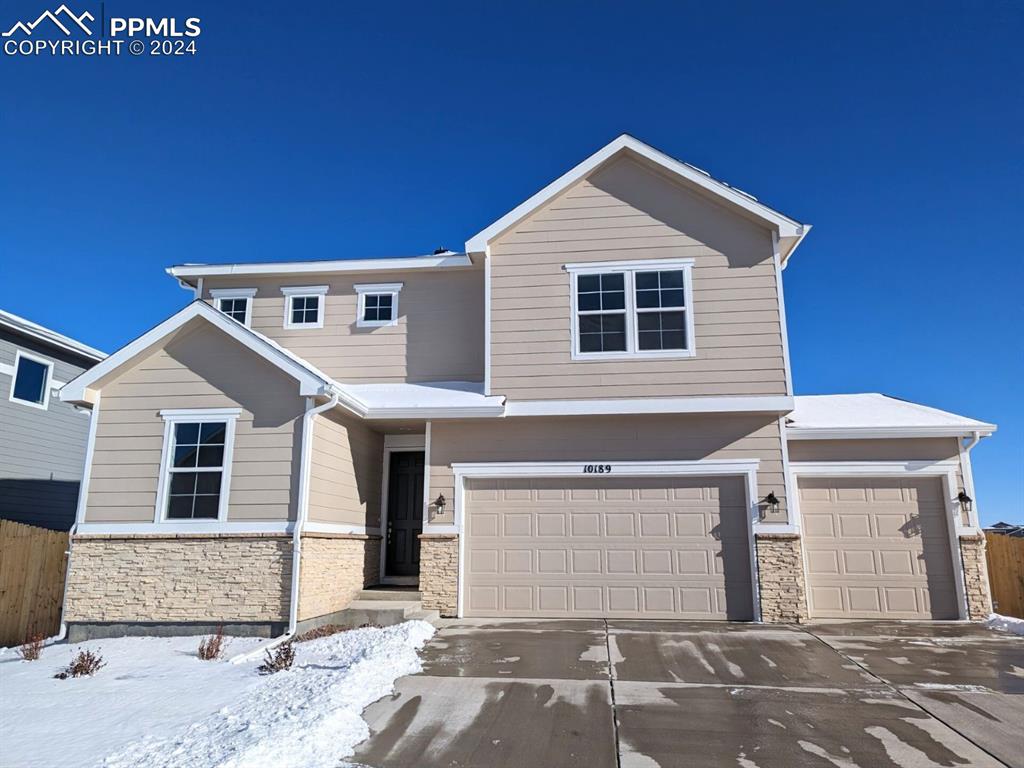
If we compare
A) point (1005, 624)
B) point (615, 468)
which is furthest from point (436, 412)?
point (1005, 624)

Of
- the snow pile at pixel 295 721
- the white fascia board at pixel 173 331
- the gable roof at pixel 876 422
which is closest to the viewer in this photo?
the snow pile at pixel 295 721

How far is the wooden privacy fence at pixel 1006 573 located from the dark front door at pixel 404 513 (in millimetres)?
9731

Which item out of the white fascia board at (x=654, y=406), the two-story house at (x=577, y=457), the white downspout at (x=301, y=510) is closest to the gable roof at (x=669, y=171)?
the two-story house at (x=577, y=457)

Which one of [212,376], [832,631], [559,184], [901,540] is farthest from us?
[559,184]

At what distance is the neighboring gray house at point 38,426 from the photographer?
14188 mm

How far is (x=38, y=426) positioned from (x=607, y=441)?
1333cm

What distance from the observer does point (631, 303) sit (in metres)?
10.8

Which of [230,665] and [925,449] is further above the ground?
[925,449]

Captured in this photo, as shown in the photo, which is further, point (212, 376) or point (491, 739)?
point (212, 376)

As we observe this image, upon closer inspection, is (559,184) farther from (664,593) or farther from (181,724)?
(181,724)

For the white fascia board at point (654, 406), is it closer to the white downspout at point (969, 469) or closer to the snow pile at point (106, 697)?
the white downspout at point (969, 469)

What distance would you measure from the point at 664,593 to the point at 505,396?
4.01 m

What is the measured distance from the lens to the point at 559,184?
1134 centimetres

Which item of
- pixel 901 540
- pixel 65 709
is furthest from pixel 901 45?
pixel 65 709
